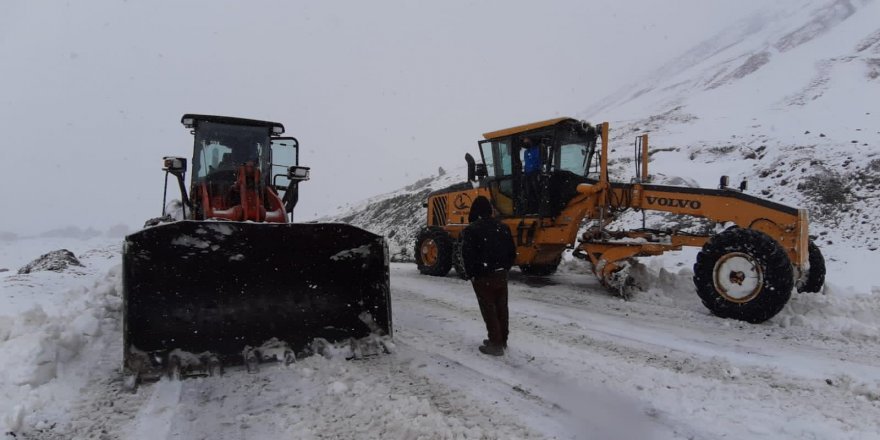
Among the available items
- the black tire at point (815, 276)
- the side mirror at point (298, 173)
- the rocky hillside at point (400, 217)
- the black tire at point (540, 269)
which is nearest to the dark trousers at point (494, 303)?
the side mirror at point (298, 173)

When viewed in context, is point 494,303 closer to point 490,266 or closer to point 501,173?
point 490,266

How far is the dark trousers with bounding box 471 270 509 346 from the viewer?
454 centimetres

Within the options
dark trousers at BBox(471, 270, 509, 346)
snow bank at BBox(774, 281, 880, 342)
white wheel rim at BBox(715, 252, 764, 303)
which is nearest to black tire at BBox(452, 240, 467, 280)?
Result: white wheel rim at BBox(715, 252, 764, 303)

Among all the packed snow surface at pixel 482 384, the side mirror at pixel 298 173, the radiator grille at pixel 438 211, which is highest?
the side mirror at pixel 298 173

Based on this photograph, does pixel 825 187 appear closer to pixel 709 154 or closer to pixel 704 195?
pixel 709 154

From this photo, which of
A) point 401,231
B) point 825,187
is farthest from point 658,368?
point 401,231

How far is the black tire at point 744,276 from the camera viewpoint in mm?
5445

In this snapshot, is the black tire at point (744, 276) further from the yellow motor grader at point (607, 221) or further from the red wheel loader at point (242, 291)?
the red wheel loader at point (242, 291)

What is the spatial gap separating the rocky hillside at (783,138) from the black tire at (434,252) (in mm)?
5644

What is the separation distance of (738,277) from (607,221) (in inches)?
91.4

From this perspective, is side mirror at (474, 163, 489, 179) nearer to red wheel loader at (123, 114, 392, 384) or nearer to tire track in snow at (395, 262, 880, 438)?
tire track in snow at (395, 262, 880, 438)

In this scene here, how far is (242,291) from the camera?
4.15 meters

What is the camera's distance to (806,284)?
671cm

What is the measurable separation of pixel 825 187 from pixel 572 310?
9.64 meters
